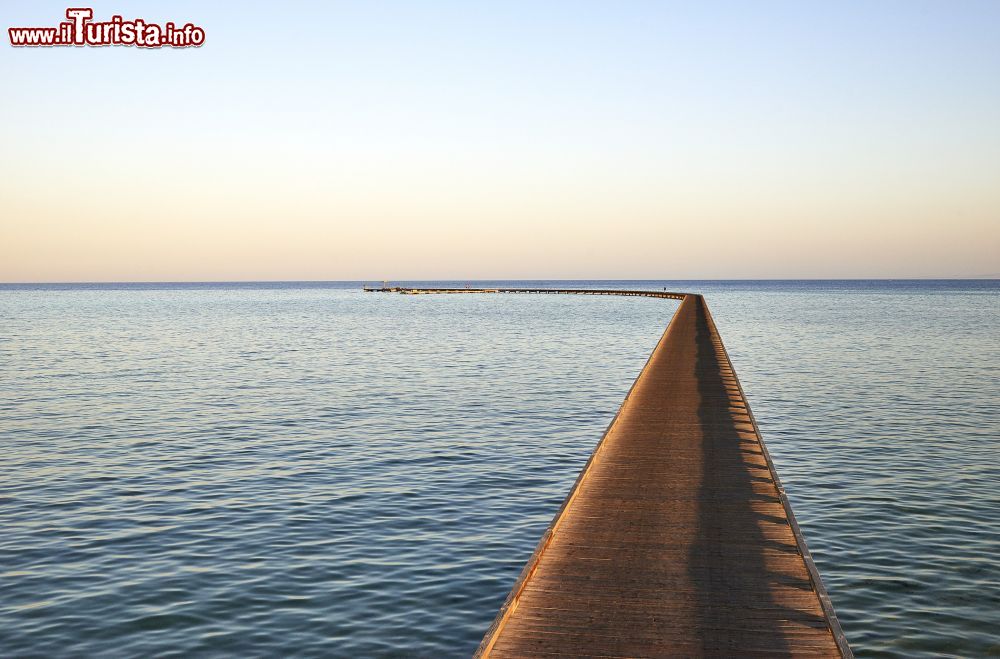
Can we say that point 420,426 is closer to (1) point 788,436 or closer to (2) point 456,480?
(2) point 456,480

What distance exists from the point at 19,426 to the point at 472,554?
16842mm

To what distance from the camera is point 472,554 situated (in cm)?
1288

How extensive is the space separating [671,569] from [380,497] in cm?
748

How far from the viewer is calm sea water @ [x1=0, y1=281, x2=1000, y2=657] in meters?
10.5

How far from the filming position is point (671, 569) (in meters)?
9.84

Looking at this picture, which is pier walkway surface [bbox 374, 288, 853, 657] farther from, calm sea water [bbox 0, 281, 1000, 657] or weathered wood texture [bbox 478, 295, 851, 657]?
calm sea water [bbox 0, 281, 1000, 657]

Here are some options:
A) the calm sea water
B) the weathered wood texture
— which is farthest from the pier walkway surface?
the calm sea water

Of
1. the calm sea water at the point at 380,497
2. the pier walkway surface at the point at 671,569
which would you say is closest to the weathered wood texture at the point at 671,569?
the pier walkway surface at the point at 671,569

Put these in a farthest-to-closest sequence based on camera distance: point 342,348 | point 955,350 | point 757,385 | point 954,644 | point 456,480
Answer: point 342,348 → point 955,350 → point 757,385 → point 456,480 → point 954,644

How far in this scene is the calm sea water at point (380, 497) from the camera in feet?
34.5

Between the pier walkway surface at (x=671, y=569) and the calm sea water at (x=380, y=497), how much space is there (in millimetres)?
1205

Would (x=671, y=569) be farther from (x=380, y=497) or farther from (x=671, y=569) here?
(x=380, y=497)

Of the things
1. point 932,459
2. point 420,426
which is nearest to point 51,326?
point 420,426

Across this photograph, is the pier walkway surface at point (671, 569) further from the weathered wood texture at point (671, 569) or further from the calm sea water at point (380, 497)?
the calm sea water at point (380, 497)
